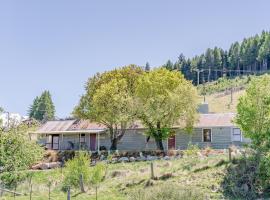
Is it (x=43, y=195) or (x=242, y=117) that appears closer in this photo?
(x=43, y=195)

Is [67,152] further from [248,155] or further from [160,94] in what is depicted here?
[248,155]

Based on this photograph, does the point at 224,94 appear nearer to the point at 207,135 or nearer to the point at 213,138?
the point at 207,135

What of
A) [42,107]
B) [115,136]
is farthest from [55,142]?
[42,107]

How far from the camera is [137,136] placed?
44.5m

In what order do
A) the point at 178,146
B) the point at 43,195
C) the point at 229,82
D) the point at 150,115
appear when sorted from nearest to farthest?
1. the point at 43,195
2. the point at 150,115
3. the point at 178,146
4. the point at 229,82

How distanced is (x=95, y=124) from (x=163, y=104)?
11.3 metres

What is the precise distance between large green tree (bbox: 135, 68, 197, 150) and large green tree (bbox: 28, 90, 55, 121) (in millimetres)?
62469

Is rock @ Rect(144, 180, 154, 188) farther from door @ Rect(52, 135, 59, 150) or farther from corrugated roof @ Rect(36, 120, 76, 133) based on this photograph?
door @ Rect(52, 135, 59, 150)

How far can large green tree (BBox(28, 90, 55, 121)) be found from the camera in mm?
102062

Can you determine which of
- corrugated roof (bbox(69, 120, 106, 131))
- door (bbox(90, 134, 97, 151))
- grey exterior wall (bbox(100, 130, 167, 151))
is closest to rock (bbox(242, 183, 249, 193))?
grey exterior wall (bbox(100, 130, 167, 151))

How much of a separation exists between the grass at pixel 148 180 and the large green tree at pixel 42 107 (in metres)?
72.3

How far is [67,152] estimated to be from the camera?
42781 millimetres

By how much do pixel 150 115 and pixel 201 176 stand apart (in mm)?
14323

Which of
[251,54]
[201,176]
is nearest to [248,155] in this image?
[201,176]
